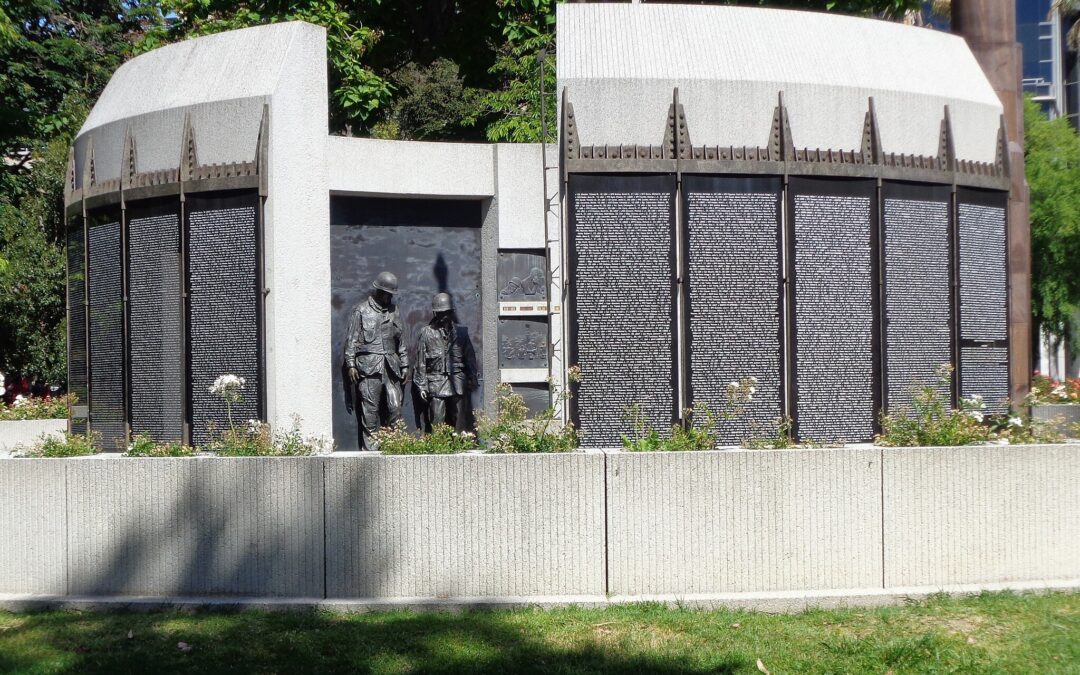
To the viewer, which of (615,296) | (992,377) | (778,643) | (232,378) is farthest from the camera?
(992,377)

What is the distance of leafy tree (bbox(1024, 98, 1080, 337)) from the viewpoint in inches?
1145

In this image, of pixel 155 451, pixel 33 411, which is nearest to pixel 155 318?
pixel 155 451

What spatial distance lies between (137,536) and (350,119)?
1642 cm

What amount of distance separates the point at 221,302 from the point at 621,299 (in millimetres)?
4357

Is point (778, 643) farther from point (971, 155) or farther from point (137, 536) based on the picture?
point (971, 155)

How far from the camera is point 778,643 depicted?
23.5ft

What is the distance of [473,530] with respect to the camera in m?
8.16

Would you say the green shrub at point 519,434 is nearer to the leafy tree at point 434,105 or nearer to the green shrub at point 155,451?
the green shrub at point 155,451

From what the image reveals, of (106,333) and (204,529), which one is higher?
A: (106,333)

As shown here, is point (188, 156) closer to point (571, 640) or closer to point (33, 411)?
point (33, 411)

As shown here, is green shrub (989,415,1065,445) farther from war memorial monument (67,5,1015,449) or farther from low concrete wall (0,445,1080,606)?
war memorial monument (67,5,1015,449)

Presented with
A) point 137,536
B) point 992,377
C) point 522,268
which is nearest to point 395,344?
point 522,268

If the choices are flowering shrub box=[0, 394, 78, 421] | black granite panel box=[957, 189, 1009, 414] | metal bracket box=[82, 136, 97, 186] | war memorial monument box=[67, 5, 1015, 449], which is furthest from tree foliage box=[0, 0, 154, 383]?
black granite panel box=[957, 189, 1009, 414]

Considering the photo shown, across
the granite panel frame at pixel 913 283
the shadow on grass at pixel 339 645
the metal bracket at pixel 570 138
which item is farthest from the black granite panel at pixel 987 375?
the shadow on grass at pixel 339 645
